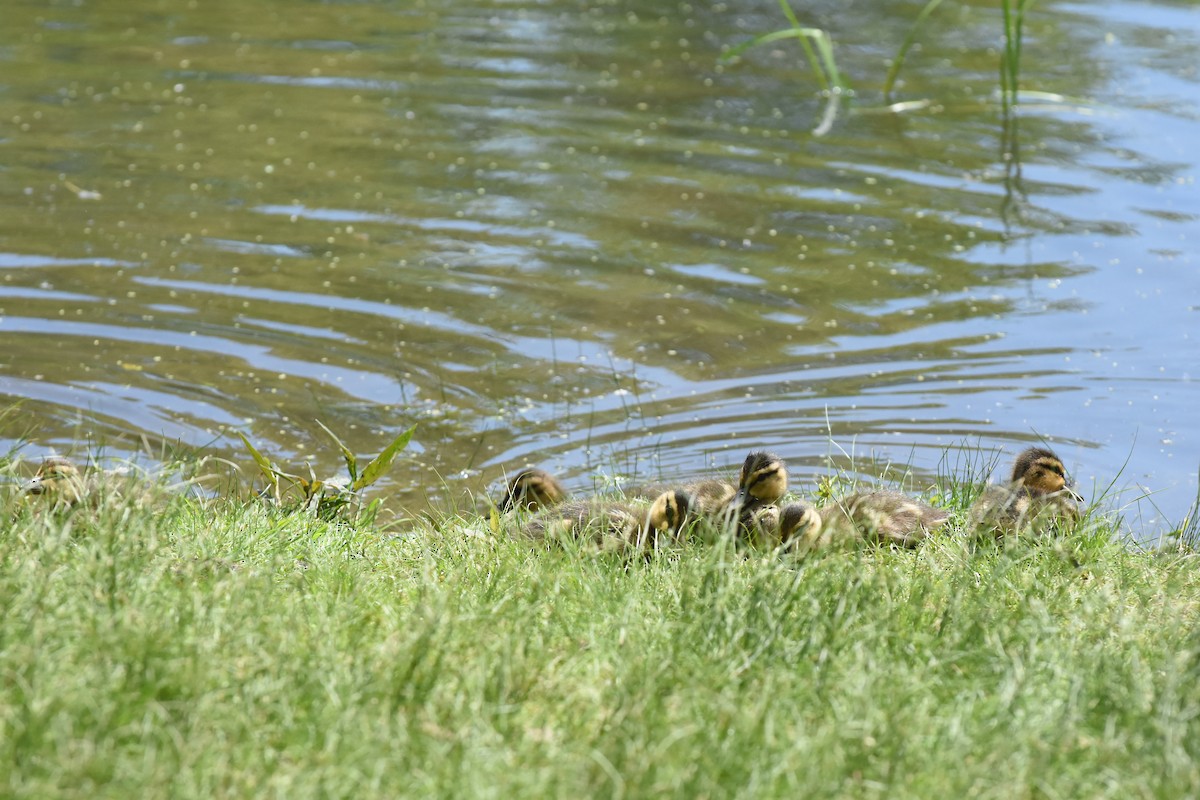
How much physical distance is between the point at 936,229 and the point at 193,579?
7627 mm

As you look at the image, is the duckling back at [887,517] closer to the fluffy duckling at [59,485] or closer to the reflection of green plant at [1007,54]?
the fluffy duckling at [59,485]

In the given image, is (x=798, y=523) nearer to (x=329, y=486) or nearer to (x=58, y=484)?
(x=329, y=486)

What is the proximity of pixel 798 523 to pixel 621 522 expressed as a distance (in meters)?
0.63

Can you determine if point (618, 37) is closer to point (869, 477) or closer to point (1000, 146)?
point (1000, 146)

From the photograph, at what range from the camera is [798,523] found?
517 cm

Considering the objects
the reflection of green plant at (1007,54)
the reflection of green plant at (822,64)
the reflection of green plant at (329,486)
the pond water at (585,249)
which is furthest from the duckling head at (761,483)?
the reflection of green plant at (822,64)

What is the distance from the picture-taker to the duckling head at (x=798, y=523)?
5121 mm

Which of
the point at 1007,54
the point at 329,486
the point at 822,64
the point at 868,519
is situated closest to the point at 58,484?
the point at 329,486

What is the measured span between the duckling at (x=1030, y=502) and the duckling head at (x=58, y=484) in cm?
284

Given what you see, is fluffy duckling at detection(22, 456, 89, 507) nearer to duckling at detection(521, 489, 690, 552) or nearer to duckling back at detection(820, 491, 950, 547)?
duckling at detection(521, 489, 690, 552)

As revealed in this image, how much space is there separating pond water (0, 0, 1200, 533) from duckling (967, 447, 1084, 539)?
439 mm

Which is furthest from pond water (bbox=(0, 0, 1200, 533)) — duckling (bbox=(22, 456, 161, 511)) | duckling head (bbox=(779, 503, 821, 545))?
duckling head (bbox=(779, 503, 821, 545))

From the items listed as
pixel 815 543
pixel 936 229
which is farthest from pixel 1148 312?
pixel 815 543

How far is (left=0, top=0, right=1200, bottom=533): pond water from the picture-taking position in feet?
25.1
